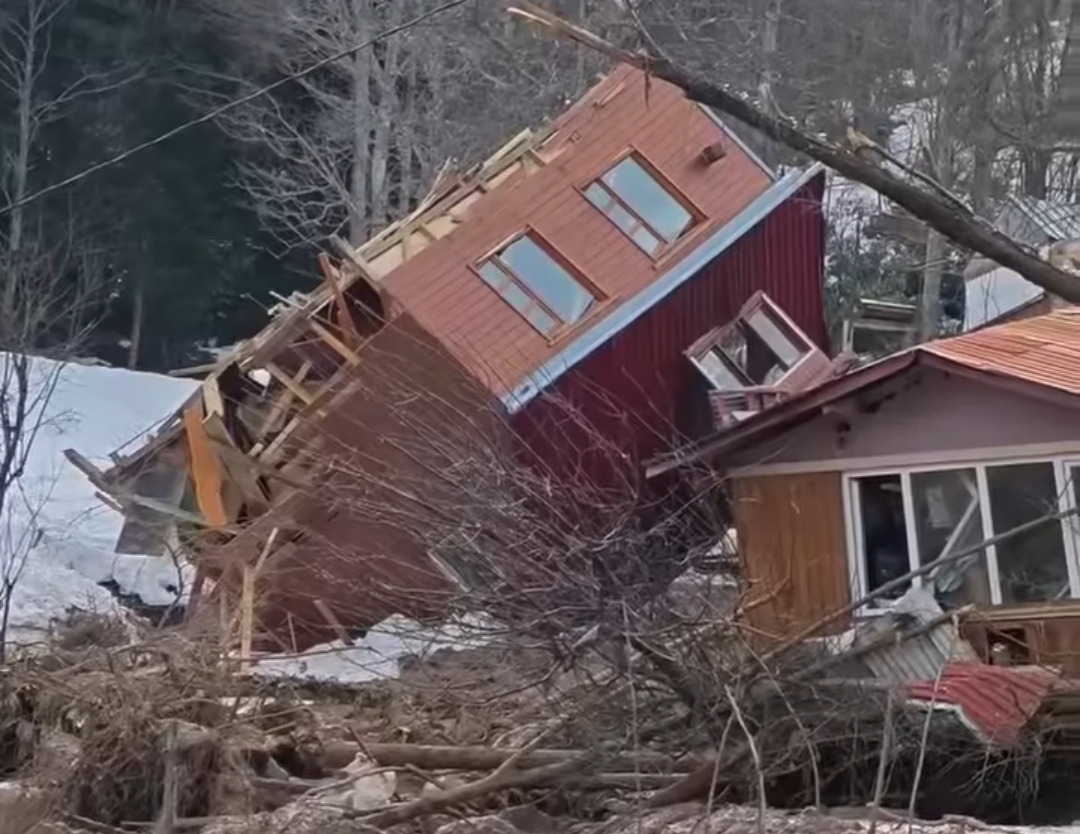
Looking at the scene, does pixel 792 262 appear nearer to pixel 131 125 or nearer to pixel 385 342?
pixel 385 342

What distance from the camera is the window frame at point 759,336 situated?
17406mm

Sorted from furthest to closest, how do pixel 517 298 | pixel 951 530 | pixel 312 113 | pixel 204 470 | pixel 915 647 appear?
pixel 312 113 < pixel 517 298 < pixel 204 470 < pixel 951 530 < pixel 915 647

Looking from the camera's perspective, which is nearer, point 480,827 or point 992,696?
point 480,827

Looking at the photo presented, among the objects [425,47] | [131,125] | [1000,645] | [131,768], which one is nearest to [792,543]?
[1000,645]

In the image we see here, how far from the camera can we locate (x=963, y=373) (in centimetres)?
1248

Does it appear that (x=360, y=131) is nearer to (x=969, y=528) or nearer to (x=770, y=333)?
(x=770, y=333)

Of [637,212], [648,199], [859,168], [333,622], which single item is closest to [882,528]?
[333,622]

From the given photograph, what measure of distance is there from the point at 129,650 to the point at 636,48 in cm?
580

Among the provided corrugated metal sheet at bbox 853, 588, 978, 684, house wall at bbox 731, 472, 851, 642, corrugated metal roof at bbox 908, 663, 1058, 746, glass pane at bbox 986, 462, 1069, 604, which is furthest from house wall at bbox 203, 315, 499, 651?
glass pane at bbox 986, 462, 1069, 604

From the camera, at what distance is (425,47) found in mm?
28000

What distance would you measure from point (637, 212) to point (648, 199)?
260 mm

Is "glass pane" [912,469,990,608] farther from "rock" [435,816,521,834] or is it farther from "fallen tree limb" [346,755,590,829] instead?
"rock" [435,816,521,834]

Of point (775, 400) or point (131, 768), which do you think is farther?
point (775, 400)

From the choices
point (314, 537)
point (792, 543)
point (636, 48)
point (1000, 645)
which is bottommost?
point (1000, 645)
